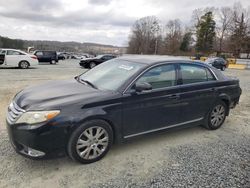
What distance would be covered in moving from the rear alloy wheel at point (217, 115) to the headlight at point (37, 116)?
3.02 meters

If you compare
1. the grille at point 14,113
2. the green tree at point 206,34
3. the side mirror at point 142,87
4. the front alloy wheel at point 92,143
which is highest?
the green tree at point 206,34

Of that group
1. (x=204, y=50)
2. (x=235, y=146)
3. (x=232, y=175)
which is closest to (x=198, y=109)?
(x=235, y=146)

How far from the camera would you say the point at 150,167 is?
3.13 m

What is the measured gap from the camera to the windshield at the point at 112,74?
11.5 feet

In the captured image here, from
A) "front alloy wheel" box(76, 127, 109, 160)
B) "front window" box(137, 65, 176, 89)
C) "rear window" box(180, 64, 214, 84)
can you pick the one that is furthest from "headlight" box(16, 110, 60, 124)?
"rear window" box(180, 64, 214, 84)

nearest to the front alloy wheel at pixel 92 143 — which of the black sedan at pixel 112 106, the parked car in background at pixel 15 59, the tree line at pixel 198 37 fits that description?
the black sedan at pixel 112 106

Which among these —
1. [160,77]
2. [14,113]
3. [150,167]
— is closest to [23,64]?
[14,113]

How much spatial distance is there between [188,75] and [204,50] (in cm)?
6227

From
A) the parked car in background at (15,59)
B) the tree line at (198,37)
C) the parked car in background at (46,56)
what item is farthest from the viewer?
the tree line at (198,37)

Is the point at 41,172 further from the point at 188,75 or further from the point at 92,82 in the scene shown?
the point at 188,75

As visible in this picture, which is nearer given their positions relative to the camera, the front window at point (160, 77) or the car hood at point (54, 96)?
the car hood at point (54, 96)

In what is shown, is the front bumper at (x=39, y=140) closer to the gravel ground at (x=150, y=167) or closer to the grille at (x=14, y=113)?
the grille at (x=14, y=113)

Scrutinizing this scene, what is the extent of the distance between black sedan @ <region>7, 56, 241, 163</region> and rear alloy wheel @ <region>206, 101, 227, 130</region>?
0.02 metres

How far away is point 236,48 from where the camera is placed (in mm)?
50688
